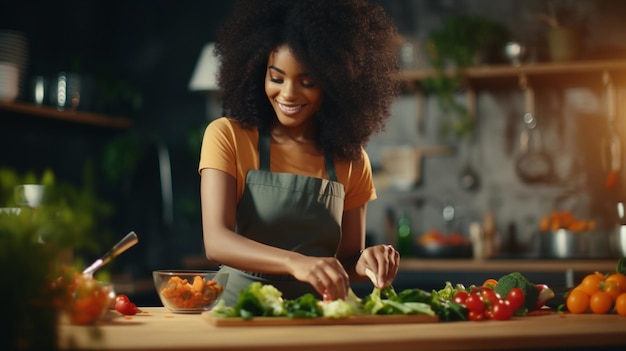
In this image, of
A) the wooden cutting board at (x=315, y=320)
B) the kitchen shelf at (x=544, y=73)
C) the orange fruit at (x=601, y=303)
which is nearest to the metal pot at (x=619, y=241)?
the kitchen shelf at (x=544, y=73)

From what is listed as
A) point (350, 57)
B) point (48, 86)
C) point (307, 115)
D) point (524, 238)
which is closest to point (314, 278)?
point (307, 115)

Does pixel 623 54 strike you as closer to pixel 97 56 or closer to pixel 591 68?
pixel 591 68

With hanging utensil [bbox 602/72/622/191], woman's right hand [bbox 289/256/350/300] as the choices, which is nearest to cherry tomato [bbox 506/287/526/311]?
woman's right hand [bbox 289/256/350/300]

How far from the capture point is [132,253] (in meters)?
4.57

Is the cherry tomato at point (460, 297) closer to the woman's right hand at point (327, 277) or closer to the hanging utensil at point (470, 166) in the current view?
the woman's right hand at point (327, 277)

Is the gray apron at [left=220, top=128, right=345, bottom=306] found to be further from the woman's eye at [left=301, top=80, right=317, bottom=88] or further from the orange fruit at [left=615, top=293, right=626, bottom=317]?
the orange fruit at [left=615, top=293, right=626, bottom=317]

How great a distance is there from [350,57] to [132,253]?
2775mm

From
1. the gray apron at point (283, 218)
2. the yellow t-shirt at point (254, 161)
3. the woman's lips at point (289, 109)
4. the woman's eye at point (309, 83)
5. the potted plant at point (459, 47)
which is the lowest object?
the gray apron at point (283, 218)

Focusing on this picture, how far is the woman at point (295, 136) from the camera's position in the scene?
2021 mm

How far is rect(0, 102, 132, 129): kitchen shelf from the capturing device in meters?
3.95

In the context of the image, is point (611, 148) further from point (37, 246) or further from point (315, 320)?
point (37, 246)

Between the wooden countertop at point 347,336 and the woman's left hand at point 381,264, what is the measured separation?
0.20 meters

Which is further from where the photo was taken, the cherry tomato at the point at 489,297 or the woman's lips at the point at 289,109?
the woman's lips at the point at 289,109

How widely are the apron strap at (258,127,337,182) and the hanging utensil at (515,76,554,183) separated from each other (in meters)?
2.71
